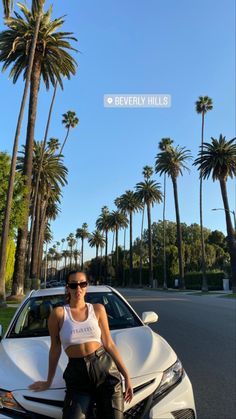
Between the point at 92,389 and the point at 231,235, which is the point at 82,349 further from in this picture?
the point at 231,235

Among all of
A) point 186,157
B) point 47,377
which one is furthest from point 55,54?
point 186,157

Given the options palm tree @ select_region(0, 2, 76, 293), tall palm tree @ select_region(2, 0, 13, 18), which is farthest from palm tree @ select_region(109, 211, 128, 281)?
tall palm tree @ select_region(2, 0, 13, 18)

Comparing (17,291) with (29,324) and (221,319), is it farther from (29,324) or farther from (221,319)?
(29,324)

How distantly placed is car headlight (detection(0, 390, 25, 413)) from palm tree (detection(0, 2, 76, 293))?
25.6 meters

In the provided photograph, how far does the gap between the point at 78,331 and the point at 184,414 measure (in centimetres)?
118

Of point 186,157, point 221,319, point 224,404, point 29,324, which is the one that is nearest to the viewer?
point 29,324

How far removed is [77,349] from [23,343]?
134 centimetres

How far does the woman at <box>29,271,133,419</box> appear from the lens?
10.2 feet

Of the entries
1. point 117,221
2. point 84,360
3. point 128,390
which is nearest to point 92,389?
Answer: point 84,360

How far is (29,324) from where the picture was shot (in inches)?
201

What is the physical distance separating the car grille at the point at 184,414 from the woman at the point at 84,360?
497 millimetres

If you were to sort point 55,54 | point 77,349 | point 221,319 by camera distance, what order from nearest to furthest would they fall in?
point 77,349 → point 221,319 → point 55,54

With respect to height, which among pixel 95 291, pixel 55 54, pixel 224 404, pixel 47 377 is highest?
pixel 55 54

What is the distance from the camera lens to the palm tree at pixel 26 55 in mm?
29031
